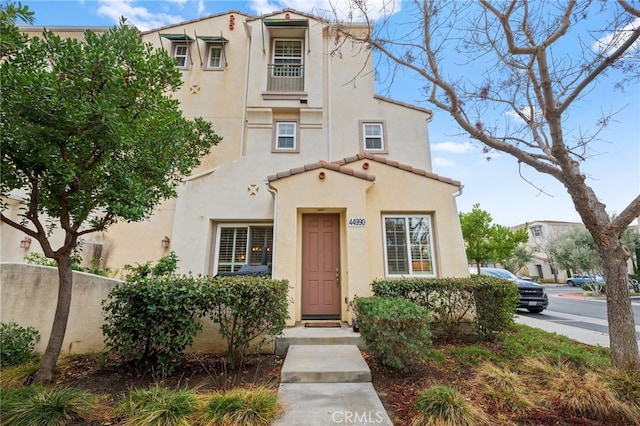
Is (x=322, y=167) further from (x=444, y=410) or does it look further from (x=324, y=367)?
(x=444, y=410)

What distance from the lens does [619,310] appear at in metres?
4.41

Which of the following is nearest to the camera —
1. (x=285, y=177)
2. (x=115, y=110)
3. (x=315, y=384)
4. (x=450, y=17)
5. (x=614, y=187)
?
(x=115, y=110)

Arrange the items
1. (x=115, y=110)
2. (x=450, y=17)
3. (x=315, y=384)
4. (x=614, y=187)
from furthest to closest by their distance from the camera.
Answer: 1. (x=614, y=187)
2. (x=450, y=17)
3. (x=315, y=384)
4. (x=115, y=110)

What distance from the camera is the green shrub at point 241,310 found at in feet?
15.2

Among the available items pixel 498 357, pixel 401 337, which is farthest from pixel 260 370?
pixel 498 357

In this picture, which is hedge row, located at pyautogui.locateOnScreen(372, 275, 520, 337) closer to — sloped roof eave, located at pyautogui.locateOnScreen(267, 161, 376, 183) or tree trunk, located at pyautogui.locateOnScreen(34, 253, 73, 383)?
sloped roof eave, located at pyautogui.locateOnScreen(267, 161, 376, 183)

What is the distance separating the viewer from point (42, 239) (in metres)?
4.27

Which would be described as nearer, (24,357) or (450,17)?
(24,357)

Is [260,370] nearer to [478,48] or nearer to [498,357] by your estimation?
[498,357]

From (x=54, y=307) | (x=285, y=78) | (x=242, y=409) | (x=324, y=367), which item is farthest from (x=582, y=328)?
(x=54, y=307)

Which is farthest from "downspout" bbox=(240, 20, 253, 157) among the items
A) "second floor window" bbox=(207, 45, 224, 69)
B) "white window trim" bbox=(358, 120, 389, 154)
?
"white window trim" bbox=(358, 120, 389, 154)

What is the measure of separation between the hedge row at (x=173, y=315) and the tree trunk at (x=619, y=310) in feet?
18.7

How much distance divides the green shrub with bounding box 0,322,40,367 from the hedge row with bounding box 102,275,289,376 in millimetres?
1662

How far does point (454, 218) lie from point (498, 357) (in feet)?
11.3
